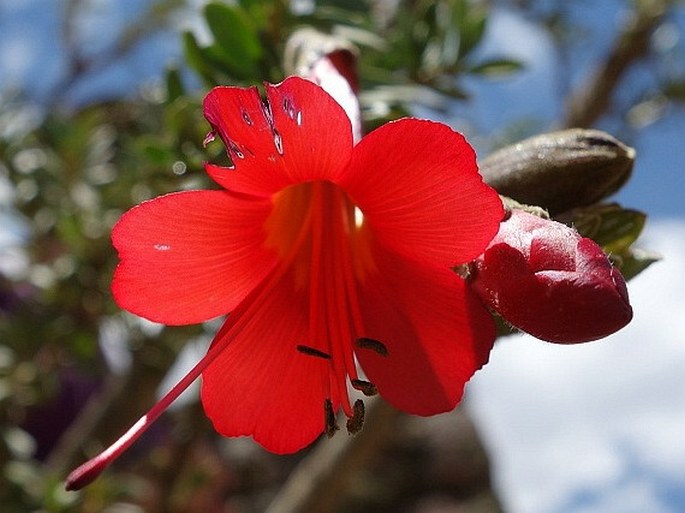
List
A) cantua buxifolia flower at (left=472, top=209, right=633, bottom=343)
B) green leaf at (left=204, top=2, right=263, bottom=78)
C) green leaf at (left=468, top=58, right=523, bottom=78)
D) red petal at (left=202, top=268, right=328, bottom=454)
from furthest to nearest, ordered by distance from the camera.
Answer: green leaf at (left=468, top=58, right=523, bottom=78), green leaf at (left=204, top=2, right=263, bottom=78), red petal at (left=202, top=268, right=328, bottom=454), cantua buxifolia flower at (left=472, top=209, right=633, bottom=343)

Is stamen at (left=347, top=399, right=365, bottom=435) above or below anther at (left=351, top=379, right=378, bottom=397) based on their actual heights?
below

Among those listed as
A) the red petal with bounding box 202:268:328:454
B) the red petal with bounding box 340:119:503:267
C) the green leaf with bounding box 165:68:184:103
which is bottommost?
the red petal with bounding box 202:268:328:454

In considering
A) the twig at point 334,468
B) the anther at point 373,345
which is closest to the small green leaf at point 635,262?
the anther at point 373,345

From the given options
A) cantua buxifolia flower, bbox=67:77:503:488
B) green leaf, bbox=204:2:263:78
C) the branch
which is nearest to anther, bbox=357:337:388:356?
cantua buxifolia flower, bbox=67:77:503:488

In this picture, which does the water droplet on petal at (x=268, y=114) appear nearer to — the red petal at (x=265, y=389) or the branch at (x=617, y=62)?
the red petal at (x=265, y=389)

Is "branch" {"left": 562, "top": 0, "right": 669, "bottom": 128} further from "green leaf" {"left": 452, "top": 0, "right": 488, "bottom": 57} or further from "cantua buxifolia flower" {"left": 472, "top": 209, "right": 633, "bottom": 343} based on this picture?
"cantua buxifolia flower" {"left": 472, "top": 209, "right": 633, "bottom": 343}

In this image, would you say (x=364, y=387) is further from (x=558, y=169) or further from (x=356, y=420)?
(x=558, y=169)

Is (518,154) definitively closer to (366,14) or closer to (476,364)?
(476,364)
